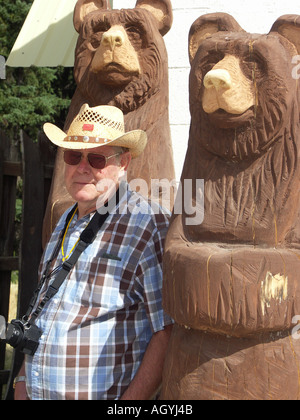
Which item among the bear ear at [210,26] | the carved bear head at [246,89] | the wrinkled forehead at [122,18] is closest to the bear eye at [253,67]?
the carved bear head at [246,89]

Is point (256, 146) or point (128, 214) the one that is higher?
point (256, 146)

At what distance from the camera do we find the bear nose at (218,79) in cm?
179

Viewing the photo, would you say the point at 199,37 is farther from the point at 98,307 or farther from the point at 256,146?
the point at 98,307

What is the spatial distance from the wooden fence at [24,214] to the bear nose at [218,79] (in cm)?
233

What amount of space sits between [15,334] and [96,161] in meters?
0.65

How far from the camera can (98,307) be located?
1.88 m

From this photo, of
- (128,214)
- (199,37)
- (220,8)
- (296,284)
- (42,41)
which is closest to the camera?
(296,284)

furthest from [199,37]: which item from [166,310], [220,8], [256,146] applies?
[220,8]

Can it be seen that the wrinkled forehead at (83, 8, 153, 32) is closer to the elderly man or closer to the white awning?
the elderly man

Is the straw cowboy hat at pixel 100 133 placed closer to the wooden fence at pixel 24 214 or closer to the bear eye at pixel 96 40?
the bear eye at pixel 96 40

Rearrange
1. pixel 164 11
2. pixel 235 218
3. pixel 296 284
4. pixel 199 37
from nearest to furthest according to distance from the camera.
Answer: pixel 296 284 < pixel 235 218 < pixel 199 37 < pixel 164 11

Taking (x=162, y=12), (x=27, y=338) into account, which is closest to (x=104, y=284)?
(x=27, y=338)

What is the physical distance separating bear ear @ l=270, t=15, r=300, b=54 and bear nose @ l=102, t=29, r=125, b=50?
0.91m
